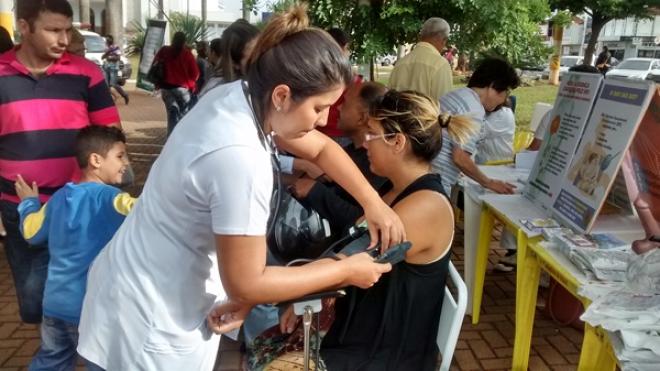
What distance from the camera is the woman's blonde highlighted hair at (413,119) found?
199 centimetres

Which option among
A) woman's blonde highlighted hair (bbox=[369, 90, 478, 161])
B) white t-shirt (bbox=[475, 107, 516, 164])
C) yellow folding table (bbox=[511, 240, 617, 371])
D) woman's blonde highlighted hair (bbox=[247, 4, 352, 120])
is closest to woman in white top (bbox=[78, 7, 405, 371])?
woman's blonde highlighted hair (bbox=[247, 4, 352, 120])

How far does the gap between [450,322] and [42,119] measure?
5.61 ft

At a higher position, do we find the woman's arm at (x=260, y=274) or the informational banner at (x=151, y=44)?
the informational banner at (x=151, y=44)

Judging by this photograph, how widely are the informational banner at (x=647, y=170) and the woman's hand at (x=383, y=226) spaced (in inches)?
46.5

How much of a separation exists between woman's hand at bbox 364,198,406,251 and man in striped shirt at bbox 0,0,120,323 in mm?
1330

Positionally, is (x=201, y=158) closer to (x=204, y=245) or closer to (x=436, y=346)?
(x=204, y=245)

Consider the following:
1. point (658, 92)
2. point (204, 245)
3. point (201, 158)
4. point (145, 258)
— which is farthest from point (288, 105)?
point (658, 92)

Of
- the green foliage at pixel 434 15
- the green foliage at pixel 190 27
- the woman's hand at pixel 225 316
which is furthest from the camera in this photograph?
the green foliage at pixel 190 27

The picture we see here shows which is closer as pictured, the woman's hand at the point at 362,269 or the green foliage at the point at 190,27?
the woman's hand at the point at 362,269

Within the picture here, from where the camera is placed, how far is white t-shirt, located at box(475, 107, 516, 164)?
434 cm

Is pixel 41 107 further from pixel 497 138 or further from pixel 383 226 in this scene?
pixel 497 138

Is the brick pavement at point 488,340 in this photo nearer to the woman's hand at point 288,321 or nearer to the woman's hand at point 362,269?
the woman's hand at point 288,321

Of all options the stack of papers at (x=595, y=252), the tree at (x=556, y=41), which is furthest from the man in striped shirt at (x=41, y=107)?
the tree at (x=556, y=41)

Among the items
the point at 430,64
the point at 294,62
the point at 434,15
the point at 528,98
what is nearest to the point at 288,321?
the point at 294,62
